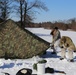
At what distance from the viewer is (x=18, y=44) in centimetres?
1523

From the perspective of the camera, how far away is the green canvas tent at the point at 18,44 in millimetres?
15117

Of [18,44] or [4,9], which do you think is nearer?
[18,44]

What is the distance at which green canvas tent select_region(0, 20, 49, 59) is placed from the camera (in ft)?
49.6

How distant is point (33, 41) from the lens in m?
15.3

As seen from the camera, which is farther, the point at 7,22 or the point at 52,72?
the point at 7,22

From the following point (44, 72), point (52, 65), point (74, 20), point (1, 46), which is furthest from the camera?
point (74, 20)

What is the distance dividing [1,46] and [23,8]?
30.7m

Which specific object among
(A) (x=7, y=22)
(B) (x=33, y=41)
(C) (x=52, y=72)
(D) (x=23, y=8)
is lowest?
(C) (x=52, y=72)

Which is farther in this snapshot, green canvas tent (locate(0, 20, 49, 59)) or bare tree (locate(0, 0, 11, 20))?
bare tree (locate(0, 0, 11, 20))

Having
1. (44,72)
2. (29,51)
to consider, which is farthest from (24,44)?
(44,72)

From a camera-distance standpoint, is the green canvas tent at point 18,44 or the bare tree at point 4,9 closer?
the green canvas tent at point 18,44

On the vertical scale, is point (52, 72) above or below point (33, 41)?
below

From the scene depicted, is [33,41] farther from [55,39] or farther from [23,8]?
[23,8]

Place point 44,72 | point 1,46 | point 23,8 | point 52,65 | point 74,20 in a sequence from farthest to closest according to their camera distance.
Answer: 1. point 74,20
2. point 23,8
3. point 1,46
4. point 52,65
5. point 44,72
